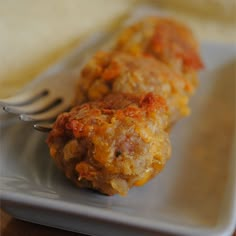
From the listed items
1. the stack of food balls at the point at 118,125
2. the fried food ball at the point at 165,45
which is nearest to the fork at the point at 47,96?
the stack of food balls at the point at 118,125

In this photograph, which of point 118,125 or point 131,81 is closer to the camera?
point 118,125

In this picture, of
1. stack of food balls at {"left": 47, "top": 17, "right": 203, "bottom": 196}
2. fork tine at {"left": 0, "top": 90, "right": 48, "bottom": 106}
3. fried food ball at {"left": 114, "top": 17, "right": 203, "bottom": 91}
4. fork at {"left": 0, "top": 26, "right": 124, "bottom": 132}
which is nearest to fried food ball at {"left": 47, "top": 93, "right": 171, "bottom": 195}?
stack of food balls at {"left": 47, "top": 17, "right": 203, "bottom": 196}

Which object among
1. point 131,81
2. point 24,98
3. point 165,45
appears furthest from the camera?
point 165,45

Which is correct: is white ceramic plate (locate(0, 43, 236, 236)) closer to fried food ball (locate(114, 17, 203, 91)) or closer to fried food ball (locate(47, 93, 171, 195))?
fried food ball (locate(47, 93, 171, 195))

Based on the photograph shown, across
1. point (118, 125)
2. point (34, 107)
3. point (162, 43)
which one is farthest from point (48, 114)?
point (162, 43)

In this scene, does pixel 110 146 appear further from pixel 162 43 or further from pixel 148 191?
pixel 162 43

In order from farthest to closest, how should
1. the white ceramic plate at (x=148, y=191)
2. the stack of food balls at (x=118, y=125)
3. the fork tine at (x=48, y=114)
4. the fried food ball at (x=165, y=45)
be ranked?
the fried food ball at (x=165, y=45)
the fork tine at (x=48, y=114)
the stack of food balls at (x=118, y=125)
the white ceramic plate at (x=148, y=191)

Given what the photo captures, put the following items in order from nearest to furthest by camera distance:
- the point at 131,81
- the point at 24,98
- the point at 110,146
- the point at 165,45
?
the point at 110,146
the point at 131,81
the point at 24,98
the point at 165,45

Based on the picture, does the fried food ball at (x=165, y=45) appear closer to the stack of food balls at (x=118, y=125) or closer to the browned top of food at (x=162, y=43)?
the browned top of food at (x=162, y=43)
